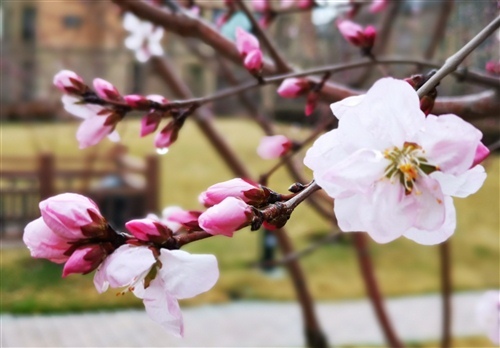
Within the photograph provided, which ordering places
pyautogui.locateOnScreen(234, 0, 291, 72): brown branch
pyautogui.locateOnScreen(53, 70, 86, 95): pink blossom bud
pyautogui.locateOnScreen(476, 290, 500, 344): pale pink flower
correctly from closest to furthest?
pyautogui.locateOnScreen(53, 70, 86, 95): pink blossom bud
pyautogui.locateOnScreen(234, 0, 291, 72): brown branch
pyautogui.locateOnScreen(476, 290, 500, 344): pale pink flower

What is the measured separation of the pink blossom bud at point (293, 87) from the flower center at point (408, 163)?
0.20 metres

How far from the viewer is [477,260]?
229 centimetres

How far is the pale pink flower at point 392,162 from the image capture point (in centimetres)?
18

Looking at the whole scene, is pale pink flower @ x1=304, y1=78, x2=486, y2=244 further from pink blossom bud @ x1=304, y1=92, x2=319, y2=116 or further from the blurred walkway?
the blurred walkway

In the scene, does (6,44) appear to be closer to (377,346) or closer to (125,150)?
(125,150)

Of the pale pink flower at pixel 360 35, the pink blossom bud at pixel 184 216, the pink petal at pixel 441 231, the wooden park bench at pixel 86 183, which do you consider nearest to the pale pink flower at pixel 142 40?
the pale pink flower at pixel 360 35

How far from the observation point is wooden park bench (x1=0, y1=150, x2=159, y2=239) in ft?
4.96

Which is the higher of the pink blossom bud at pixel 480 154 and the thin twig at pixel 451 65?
the thin twig at pixel 451 65

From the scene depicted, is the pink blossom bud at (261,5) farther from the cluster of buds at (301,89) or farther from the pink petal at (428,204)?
the pink petal at (428,204)

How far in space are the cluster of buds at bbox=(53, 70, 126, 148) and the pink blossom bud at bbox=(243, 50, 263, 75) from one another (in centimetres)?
8

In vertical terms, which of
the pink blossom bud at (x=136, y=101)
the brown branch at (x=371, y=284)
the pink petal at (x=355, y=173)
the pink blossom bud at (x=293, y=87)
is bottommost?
the brown branch at (x=371, y=284)

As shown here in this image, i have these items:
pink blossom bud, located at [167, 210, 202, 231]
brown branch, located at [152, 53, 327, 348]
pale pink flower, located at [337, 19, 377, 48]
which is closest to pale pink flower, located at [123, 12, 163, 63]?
brown branch, located at [152, 53, 327, 348]

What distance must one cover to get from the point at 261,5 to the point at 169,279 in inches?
15.2

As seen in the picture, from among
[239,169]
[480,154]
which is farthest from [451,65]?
[239,169]
